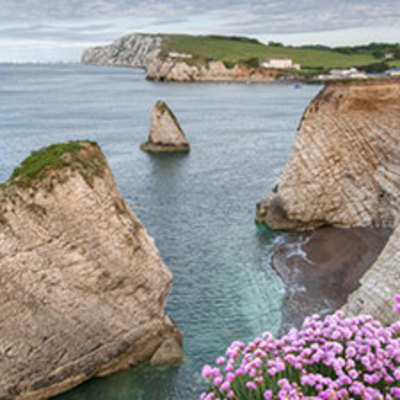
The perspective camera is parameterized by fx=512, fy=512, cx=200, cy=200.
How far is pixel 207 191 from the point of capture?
47500mm

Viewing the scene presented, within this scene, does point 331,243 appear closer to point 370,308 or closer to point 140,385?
point 370,308

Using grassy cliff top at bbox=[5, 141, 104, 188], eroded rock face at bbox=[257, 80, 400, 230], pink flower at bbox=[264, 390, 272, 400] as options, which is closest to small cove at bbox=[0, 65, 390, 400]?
eroded rock face at bbox=[257, 80, 400, 230]

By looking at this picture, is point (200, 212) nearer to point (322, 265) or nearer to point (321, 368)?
point (322, 265)

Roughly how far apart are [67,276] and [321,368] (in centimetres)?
1029

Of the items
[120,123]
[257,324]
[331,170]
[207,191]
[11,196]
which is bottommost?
[120,123]

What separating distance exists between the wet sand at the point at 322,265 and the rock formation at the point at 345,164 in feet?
4.26

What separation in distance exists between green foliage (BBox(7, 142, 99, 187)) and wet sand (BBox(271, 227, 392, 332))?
12.1m

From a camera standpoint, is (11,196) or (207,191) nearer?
(11,196)

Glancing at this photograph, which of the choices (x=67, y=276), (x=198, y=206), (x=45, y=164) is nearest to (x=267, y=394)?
(x=67, y=276)

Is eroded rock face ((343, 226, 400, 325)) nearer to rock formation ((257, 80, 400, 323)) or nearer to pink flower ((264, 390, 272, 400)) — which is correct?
pink flower ((264, 390, 272, 400))

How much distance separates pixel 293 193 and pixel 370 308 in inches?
673

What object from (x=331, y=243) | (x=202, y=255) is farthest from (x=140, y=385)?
(x=331, y=243)

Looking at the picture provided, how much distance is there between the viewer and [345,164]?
35438 mm

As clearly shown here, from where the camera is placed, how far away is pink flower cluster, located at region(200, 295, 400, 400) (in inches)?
402
